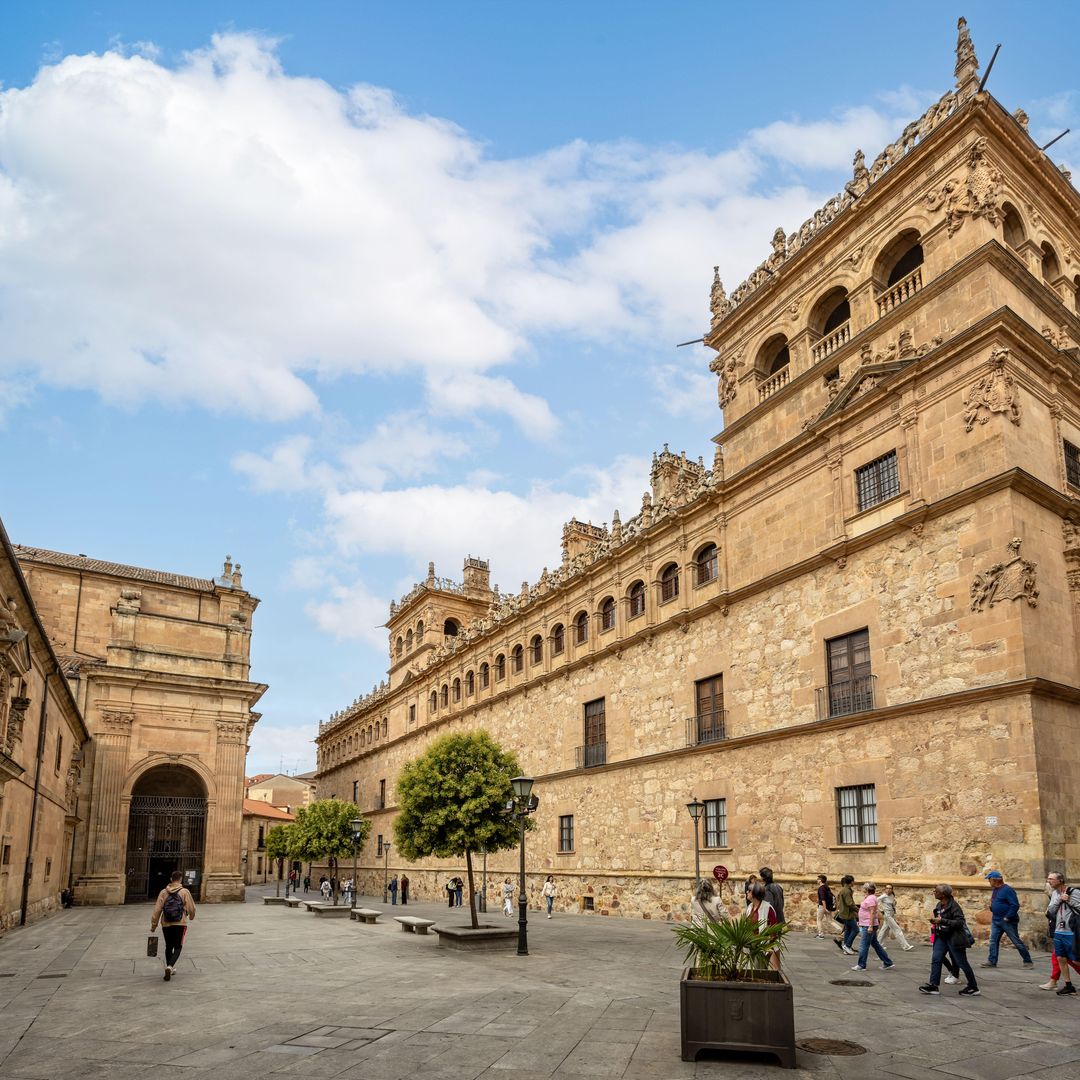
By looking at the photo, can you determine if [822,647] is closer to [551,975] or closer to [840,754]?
[840,754]

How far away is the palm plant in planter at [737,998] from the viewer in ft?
25.3

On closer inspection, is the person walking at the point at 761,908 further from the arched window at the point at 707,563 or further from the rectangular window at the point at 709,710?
the arched window at the point at 707,563

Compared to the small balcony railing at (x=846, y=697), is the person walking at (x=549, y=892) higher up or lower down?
lower down

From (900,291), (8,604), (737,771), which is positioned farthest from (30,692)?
(900,291)

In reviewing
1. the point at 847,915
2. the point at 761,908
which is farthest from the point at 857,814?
the point at 761,908

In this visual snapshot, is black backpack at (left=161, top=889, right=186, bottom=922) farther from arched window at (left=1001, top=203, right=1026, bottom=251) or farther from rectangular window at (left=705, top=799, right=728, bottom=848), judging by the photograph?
arched window at (left=1001, top=203, right=1026, bottom=251)

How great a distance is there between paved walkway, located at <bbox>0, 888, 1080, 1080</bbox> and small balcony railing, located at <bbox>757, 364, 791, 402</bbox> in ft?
45.9

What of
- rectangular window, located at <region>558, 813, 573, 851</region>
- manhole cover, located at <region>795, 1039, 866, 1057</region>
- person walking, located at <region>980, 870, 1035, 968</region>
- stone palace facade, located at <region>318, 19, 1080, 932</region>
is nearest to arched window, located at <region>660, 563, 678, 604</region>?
stone palace facade, located at <region>318, 19, 1080, 932</region>

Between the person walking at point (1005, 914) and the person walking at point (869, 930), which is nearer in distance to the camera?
the person walking at point (1005, 914)

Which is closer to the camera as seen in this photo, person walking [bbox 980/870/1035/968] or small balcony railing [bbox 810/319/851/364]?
person walking [bbox 980/870/1035/968]

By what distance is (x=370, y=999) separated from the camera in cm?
1123

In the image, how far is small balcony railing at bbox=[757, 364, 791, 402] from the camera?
24.2m

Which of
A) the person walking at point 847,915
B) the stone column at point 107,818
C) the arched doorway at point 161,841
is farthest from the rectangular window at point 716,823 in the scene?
the stone column at point 107,818

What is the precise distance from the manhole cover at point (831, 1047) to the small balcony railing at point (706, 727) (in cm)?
1482
